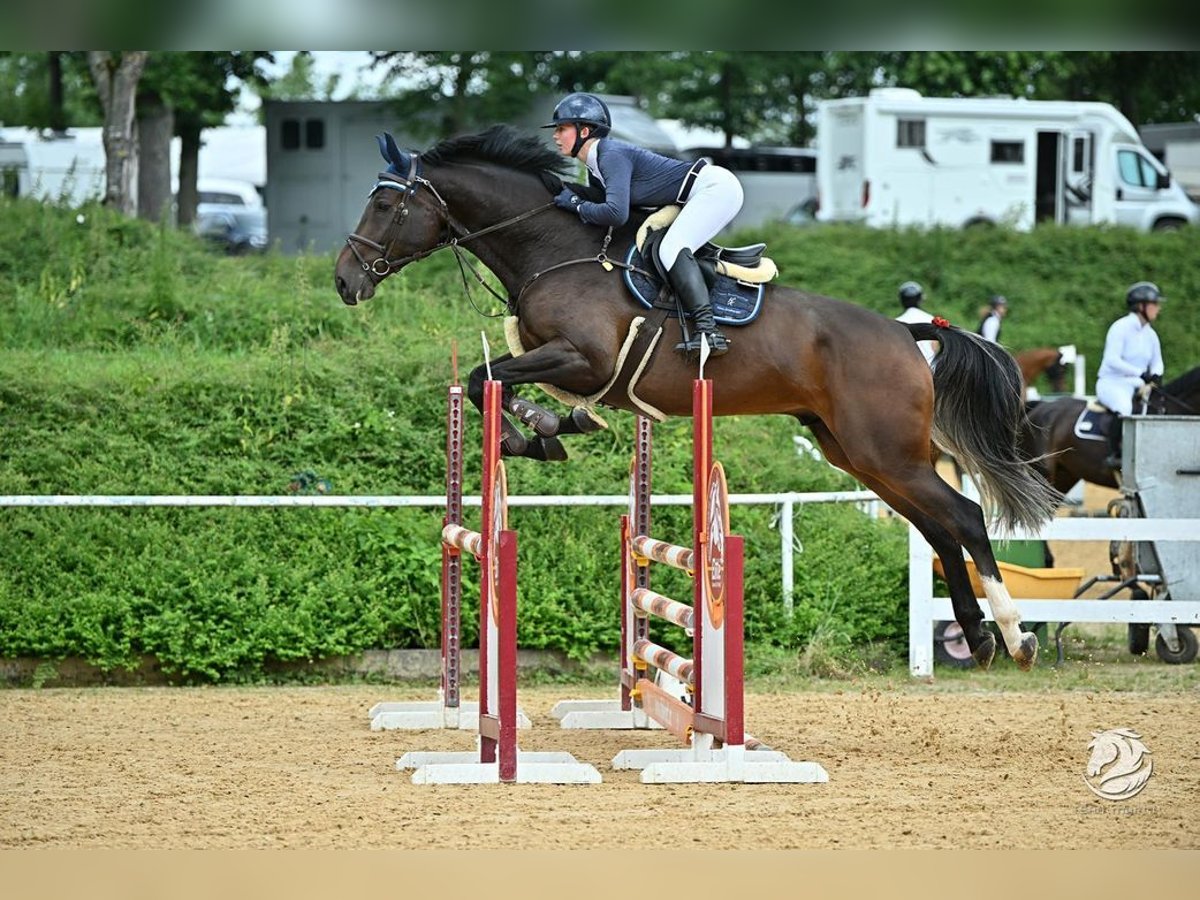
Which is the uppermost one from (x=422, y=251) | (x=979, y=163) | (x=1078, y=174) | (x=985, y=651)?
(x=979, y=163)

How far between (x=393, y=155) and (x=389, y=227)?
0.31m

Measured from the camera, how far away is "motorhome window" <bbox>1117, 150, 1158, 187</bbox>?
23.3 meters

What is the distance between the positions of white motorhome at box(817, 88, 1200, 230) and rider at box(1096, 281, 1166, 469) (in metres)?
10.5

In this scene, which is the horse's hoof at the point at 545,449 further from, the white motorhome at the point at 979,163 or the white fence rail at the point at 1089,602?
the white motorhome at the point at 979,163

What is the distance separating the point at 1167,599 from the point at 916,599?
1861 mm

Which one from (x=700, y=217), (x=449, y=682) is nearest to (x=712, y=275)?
(x=700, y=217)

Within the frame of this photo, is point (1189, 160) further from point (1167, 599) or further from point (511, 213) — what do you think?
point (511, 213)

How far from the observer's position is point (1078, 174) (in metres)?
23.1

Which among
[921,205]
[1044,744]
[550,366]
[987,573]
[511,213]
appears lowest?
[1044,744]

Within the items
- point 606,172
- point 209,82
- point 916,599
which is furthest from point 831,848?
point 209,82

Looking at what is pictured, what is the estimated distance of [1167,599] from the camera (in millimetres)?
9961

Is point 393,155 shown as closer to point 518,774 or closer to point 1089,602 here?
point 518,774

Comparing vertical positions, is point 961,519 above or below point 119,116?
below

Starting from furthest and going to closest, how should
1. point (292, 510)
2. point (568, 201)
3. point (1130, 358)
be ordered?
point (1130, 358) → point (292, 510) → point (568, 201)
